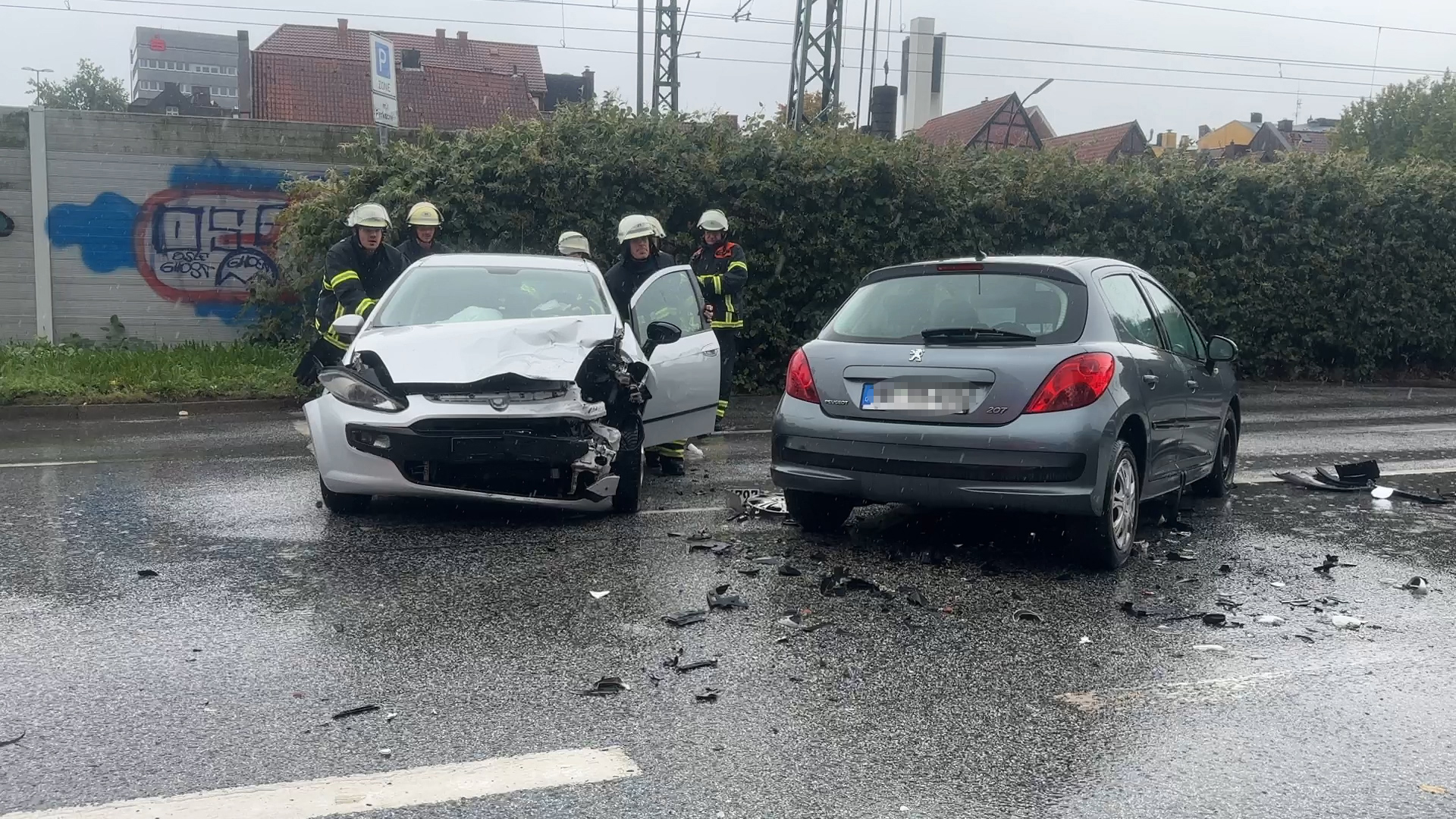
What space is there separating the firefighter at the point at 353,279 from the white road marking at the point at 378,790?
528cm

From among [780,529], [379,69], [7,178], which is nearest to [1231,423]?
[780,529]

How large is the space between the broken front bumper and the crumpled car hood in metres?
0.19

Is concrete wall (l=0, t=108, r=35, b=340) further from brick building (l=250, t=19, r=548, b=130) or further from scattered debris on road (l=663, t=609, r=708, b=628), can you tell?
brick building (l=250, t=19, r=548, b=130)

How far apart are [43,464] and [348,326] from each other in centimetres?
313

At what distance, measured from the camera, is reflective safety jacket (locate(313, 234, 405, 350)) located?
8.92 metres

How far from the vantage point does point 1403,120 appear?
54.6 m

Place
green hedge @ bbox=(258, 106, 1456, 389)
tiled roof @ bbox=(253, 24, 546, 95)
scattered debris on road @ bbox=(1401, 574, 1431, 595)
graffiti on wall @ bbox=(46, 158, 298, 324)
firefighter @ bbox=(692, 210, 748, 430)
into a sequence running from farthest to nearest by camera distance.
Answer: tiled roof @ bbox=(253, 24, 546, 95) → graffiti on wall @ bbox=(46, 158, 298, 324) → green hedge @ bbox=(258, 106, 1456, 389) → firefighter @ bbox=(692, 210, 748, 430) → scattered debris on road @ bbox=(1401, 574, 1431, 595)

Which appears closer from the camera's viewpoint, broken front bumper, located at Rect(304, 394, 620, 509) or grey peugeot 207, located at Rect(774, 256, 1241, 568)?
grey peugeot 207, located at Rect(774, 256, 1241, 568)

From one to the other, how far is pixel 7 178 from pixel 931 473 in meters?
13.2

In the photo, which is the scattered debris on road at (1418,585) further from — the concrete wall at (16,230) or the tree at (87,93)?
the tree at (87,93)

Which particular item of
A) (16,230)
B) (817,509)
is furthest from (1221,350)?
(16,230)

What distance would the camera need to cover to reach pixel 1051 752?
3695mm

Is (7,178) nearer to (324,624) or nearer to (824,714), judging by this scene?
(324,624)

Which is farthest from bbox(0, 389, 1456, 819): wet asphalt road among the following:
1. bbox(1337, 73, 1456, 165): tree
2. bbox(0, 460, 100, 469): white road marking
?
bbox(1337, 73, 1456, 165): tree
